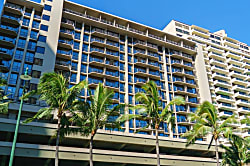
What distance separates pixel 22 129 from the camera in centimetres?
3238

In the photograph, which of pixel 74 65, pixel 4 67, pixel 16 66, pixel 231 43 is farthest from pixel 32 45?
pixel 231 43

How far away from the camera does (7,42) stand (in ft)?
139

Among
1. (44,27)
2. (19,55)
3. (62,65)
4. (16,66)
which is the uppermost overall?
(44,27)

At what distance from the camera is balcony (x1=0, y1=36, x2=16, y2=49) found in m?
42.1

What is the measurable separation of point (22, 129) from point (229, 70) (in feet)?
226

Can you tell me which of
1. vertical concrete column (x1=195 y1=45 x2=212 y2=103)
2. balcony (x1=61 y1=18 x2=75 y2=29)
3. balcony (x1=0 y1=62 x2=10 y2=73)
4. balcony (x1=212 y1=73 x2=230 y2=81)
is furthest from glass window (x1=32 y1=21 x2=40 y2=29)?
balcony (x1=212 y1=73 x2=230 y2=81)

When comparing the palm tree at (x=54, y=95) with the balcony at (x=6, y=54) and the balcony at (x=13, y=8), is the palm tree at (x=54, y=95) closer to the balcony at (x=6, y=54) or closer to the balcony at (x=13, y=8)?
the balcony at (x=6, y=54)

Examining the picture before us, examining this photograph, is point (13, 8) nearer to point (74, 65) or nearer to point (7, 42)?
point (7, 42)

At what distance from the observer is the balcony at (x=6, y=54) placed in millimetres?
41181

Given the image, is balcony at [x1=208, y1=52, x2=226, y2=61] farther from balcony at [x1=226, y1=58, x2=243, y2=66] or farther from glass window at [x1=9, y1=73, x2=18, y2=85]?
glass window at [x1=9, y1=73, x2=18, y2=85]

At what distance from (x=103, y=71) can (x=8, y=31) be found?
65.3ft

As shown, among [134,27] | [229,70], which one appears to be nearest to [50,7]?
[134,27]

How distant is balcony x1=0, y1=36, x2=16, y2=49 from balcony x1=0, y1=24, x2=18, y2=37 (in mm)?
819

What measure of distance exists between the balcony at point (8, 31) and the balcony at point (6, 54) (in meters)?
3.26
